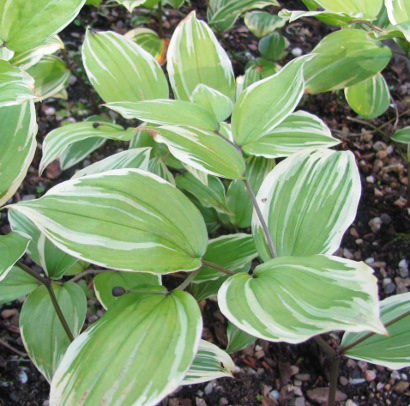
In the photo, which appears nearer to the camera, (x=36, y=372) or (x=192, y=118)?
(x=192, y=118)

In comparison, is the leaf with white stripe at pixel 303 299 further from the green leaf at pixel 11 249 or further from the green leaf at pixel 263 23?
the green leaf at pixel 263 23

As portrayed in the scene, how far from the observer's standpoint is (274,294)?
62 centimetres

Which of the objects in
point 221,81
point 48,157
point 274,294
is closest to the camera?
point 274,294

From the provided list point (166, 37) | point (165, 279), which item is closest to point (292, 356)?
point (165, 279)

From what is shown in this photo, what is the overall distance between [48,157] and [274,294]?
495mm

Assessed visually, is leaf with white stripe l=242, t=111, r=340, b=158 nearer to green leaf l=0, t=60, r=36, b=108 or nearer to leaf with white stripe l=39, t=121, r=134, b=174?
leaf with white stripe l=39, t=121, r=134, b=174

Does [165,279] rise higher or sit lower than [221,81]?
lower

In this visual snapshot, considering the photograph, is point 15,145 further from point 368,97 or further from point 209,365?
point 368,97

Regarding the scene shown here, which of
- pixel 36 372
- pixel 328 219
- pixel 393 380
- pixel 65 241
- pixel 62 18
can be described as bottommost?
pixel 393 380

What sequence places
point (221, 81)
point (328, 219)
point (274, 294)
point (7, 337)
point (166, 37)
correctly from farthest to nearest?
1. point (166, 37)
2. point (7, 337)
3. point (221, 81)
4. point (328, 219)
5. point (274, 294)

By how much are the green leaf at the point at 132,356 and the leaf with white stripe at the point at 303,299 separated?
6 centimetres

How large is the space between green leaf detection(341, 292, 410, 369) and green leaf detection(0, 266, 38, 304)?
51 cm

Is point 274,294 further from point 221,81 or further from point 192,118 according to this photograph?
point 221,81

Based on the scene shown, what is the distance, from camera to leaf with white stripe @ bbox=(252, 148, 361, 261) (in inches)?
29.6
